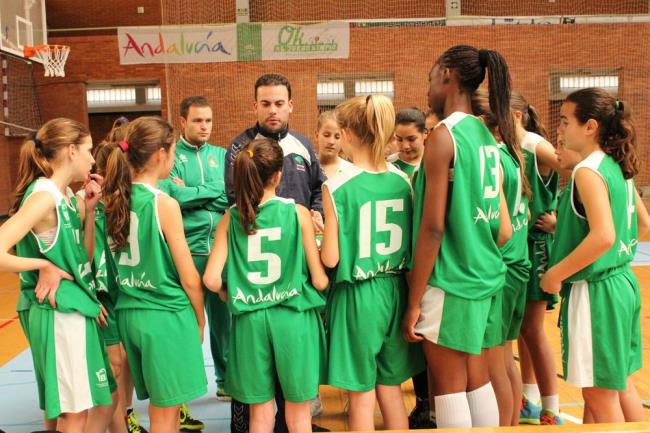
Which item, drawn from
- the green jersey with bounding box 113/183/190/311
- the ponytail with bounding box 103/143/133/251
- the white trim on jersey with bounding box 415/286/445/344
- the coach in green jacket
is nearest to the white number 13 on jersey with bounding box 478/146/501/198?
the white trim on jersey with bounding box 415/286/445/344

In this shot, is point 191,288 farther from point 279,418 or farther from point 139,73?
point 139,73

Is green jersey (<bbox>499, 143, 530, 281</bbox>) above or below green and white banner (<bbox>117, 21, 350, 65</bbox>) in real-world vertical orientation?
below

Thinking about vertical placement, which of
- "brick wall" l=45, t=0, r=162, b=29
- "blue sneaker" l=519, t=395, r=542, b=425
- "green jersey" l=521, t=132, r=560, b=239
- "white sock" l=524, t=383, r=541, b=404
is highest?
"brick wall" l=45, t=0, r=162, b=29

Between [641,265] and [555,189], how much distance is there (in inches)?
245

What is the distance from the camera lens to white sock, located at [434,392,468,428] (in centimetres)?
238

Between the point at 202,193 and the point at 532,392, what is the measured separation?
83.8 inches

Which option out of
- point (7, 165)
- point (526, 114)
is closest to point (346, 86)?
point (7, 165)

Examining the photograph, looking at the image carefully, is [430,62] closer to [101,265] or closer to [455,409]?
[101,265]

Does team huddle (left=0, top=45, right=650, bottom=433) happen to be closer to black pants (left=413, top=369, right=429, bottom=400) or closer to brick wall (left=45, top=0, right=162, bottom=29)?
black pants (left=413, top=369, right=429, bottom=400)

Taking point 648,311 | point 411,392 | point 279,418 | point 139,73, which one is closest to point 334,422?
point 279,418

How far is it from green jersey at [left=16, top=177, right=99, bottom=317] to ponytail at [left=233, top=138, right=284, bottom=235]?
0.68 meters

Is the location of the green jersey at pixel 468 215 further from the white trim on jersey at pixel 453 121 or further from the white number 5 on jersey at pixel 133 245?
the white number 5 on jersey at pixel 133 245

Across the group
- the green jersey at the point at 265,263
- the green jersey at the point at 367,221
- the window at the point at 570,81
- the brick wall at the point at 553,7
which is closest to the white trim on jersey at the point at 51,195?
the green jersey at the point at 265,263

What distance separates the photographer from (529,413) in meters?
3.41
